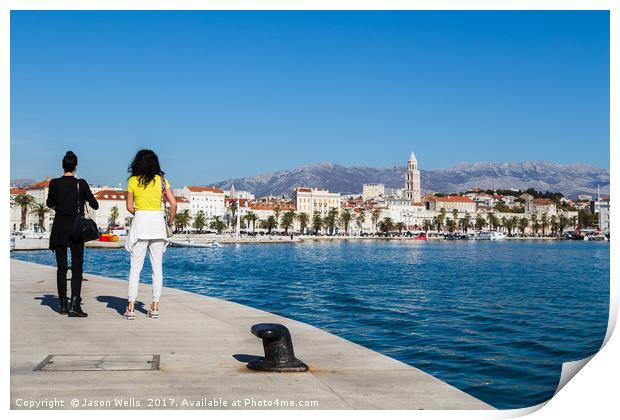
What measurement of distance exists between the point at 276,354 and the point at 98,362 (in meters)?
1.30

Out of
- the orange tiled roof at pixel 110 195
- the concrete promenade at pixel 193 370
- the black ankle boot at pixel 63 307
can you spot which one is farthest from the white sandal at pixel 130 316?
the orange tiled roof at pixel 110 195

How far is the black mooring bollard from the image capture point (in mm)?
5414

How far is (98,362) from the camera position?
5445mm

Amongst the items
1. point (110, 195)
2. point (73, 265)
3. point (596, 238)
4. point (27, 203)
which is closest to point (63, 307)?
point (73, 265)

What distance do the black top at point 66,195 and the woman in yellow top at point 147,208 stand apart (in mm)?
446

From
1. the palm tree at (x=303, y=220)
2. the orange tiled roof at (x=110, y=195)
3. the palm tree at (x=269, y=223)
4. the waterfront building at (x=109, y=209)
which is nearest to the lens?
the waterfront building at (x=109, y=209)

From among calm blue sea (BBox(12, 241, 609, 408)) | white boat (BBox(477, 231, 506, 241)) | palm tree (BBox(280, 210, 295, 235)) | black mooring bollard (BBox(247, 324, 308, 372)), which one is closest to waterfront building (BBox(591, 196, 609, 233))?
calm blue sea (BBox(12, 241, 609, 408))

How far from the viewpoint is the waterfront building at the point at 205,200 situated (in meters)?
177

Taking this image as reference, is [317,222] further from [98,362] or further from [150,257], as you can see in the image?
Result: [98,362]

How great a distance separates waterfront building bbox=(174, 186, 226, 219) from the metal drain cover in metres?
169

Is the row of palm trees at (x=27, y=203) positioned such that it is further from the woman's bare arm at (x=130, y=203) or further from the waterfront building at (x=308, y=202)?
the waterfront building at (x=308, y=202)

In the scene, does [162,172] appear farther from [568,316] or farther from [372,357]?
[568,316]

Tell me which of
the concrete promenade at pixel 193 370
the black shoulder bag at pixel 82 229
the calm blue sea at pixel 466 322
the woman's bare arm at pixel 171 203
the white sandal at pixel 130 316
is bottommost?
the calm blue sea at pixel 466 322
